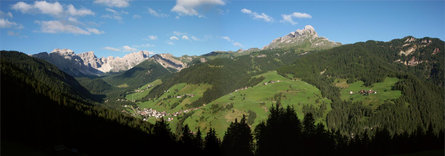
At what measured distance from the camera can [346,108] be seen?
547 feet

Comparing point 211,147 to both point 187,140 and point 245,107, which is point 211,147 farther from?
point 245,107

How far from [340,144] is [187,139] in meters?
41.3

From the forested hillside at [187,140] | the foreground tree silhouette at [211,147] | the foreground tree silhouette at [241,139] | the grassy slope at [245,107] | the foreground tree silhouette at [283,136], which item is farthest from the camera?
the grassy slope at [245,107]

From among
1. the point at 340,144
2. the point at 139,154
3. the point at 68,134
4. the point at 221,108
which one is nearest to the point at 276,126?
the point at 340,144

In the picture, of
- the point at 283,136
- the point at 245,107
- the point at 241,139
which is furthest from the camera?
the point at 245,107

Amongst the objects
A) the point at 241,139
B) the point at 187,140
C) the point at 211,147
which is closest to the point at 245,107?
the point at 187,140

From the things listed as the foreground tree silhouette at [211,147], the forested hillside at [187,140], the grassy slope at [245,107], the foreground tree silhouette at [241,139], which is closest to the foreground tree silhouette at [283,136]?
the forested hillside at [187,140]

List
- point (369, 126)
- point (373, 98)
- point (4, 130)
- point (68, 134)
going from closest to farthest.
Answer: point (4, 130) < point (68, 134) < point (369, 126) < point (373, 98)

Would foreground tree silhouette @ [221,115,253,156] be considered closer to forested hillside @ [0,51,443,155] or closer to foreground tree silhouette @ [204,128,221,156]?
forested hillside @ [0,51,443,155]

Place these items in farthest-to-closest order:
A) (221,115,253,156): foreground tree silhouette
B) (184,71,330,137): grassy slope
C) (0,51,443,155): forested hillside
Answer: (184,71,330,137): grassy slope → (221,115,253,156): foreground tree silhouette → (0,51,443,155): forested hillside

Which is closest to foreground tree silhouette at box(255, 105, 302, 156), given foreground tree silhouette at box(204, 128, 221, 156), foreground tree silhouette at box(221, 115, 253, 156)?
foreground tree silhouette at box(221, 115, 253, 156)

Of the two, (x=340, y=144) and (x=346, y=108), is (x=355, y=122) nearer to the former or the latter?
(x=346, y=108)

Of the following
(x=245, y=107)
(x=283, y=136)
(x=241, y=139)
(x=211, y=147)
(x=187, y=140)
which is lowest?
(x=245, y=107)

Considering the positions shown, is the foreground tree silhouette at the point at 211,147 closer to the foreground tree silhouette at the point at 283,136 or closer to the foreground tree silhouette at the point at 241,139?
the foreground tree silhouette at the point at 241,139
